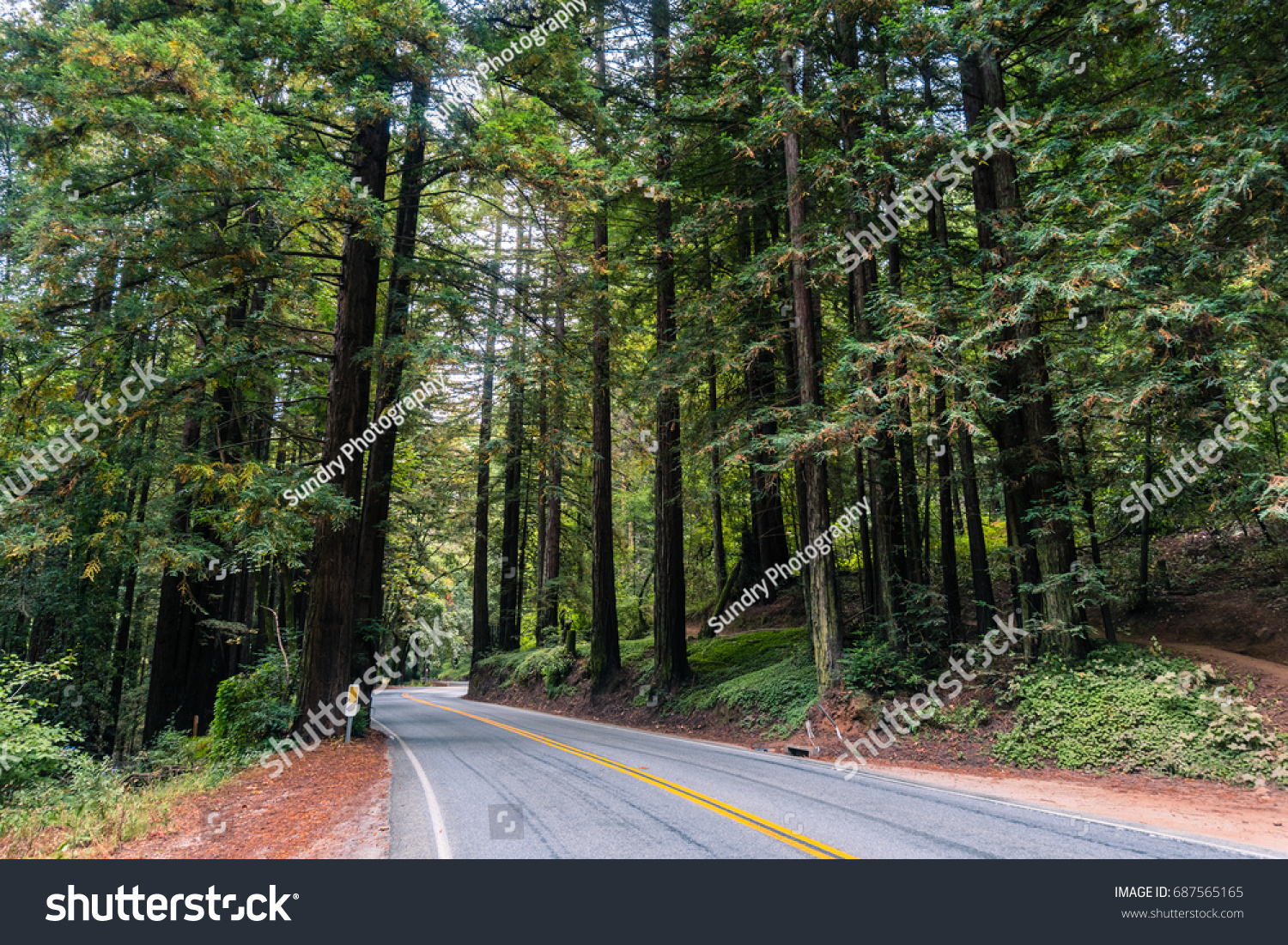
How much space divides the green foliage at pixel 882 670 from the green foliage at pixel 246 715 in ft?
33.3

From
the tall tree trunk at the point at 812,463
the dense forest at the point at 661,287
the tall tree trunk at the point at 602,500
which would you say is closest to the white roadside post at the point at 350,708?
the dense forest at the point at 661,287

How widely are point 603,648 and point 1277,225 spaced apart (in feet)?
51.7

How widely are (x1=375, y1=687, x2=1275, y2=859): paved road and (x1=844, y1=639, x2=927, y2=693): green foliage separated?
2484mm

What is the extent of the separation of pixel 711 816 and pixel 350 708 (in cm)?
→ 802

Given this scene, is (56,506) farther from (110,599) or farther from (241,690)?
(110,599)

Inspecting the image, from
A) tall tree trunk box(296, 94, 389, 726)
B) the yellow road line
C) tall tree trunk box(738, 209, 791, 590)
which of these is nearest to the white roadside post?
tall tree trunk box(296, 94, 389, 726)

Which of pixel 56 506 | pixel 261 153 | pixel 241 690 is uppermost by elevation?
pixel 261 153

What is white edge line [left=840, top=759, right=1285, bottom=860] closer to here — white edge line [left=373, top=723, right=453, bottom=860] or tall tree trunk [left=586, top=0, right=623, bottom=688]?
white edge line [left=373, top=723, right=453, bottom=860]

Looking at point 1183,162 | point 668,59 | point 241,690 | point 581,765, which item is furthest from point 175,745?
point 1183,162

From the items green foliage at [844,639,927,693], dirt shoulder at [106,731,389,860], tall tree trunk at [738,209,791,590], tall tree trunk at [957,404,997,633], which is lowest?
dirt shoulder at [106,731,389,860]

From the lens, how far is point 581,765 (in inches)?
364

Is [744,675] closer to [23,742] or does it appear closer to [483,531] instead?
[23,742]

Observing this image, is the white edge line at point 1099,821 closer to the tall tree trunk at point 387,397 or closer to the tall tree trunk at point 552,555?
the tall tree trunk at point 387,397

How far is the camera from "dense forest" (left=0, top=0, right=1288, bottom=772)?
8.41 meters
